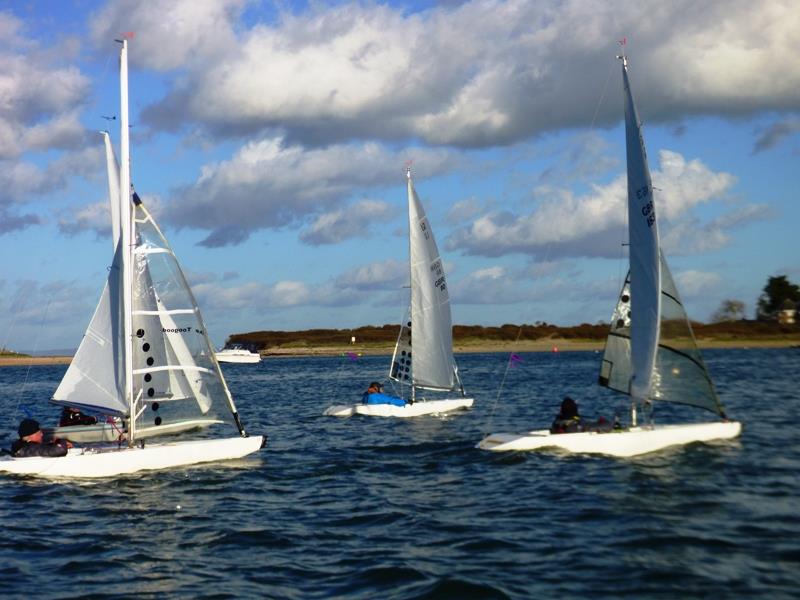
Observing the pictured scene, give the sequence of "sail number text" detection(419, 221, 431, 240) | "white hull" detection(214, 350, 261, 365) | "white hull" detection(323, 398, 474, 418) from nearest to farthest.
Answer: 1. "white hull" detection(323, 398, 474, 418)
2. "sail number text" detection(419, 221, 431, 240)
3. "white hull" detection(214, 350, 261, 365)

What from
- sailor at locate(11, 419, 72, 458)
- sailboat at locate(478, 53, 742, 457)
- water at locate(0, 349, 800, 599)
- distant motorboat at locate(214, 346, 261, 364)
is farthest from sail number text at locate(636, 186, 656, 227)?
distant motorboat at locate(214, 346, 261, 364)

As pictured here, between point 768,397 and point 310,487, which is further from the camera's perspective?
point 768,397

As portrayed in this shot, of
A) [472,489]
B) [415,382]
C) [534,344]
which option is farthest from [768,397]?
[534,344]

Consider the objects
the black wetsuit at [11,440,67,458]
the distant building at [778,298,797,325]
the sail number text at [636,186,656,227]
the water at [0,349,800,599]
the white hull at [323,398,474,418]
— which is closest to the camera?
the water at [0,349,800,599]

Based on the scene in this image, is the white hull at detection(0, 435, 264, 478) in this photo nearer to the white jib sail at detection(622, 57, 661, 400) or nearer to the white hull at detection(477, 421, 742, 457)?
the white hull at detection(477, 421, 742, 457)

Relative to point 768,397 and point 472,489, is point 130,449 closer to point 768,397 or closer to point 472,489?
point 472,489

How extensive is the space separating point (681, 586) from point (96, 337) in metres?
17.1

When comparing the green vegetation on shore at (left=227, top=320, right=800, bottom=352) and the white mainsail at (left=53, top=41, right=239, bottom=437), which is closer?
the white mainsail at (left=53, top=41, right=239, bottom=437)

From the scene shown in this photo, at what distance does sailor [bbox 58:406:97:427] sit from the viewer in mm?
30172

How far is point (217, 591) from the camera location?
13.0 m

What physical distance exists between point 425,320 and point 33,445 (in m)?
20.0

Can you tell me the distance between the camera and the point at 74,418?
30.4 m

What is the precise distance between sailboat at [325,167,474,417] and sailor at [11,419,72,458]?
1689 cm

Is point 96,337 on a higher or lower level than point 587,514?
higher
